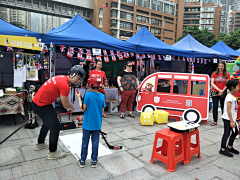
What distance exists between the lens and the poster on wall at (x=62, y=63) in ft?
27.6

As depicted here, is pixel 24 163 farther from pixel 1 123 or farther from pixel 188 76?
pixel 188 76

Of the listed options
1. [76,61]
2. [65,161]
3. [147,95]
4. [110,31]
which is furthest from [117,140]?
[110,31]

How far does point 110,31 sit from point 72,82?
60.2m

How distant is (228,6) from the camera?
6993 inches

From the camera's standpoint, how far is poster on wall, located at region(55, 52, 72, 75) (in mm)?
8407

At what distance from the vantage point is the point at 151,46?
26.9 feet

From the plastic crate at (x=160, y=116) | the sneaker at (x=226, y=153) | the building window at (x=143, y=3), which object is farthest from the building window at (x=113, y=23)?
the sneaker at (x=226, y=153)

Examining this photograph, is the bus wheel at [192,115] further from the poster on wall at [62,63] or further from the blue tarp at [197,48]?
the poster on wall at [62,63]

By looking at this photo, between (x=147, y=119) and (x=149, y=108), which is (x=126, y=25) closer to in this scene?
(x=149, y=108)

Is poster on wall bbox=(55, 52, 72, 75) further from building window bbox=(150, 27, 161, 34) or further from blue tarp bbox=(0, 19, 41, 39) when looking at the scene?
building window bbox=(150, 27, 161, 34)

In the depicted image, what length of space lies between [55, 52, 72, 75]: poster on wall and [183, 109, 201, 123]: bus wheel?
5684mm

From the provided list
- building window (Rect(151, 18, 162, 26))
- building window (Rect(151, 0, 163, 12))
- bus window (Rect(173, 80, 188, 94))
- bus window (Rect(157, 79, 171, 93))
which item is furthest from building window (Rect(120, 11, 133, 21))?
bus window (Rect(157, 79, 171, 93))

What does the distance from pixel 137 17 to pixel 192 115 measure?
214 feet

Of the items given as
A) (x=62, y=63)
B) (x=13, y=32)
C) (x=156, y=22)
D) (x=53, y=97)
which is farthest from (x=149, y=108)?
(x=156, y=22)
